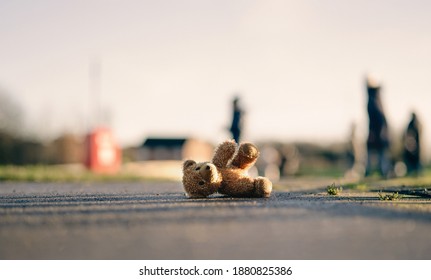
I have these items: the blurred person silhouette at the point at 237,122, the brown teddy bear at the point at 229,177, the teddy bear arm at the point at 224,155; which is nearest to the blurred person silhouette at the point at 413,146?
the blurred person silhouette at the point at 237,122

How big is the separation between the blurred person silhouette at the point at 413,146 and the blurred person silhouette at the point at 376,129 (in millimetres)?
1103

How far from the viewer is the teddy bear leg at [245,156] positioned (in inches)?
249

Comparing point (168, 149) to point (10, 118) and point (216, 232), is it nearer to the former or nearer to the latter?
point (10, 118)

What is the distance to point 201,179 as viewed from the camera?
607 cm

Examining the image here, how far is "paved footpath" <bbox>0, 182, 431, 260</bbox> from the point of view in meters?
3.26

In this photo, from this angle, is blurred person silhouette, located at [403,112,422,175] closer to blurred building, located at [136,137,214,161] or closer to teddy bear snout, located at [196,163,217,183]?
teddy bear snout, located at [196,163,217,183]

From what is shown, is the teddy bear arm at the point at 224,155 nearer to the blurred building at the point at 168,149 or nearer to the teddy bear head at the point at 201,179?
the teddy bear head at the point at 201,179

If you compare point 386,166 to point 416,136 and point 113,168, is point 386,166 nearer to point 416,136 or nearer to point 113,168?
point 416,136

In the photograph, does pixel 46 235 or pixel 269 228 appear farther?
pixel 269 228

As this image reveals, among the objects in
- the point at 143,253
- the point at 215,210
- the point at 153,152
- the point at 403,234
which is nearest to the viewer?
the point at 143,253
